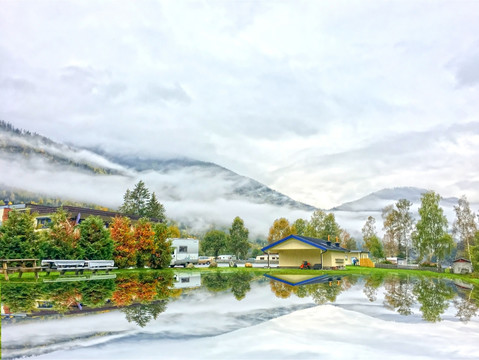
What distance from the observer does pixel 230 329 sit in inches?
315

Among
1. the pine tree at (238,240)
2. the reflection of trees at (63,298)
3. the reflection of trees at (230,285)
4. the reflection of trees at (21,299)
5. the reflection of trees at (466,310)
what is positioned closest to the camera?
the reflection of trees at (21,299)

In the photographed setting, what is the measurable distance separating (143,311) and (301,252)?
3151cm

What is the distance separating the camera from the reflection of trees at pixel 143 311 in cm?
868

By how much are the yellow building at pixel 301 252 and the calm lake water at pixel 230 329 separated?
25.3 metres

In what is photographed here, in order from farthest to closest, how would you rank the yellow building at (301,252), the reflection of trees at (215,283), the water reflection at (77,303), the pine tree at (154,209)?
the pine tree at (154,209) < the yellow building at (301,252) < the reflection of trees at (215,283) < the water reflection at (77,303)

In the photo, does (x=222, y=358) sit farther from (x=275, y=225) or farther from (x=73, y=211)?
(x=275, y=225)

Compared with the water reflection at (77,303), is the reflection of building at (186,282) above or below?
below

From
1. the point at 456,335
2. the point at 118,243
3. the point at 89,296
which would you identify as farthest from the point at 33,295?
the point at 118,243

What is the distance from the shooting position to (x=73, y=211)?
4006 cm

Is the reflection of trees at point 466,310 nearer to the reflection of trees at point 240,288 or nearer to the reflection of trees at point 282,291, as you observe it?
the reflection of trees at point 282,291

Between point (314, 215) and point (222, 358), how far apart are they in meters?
67.5

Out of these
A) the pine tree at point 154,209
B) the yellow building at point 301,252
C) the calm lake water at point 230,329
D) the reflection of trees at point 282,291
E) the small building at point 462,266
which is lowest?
the small building at point 462,266

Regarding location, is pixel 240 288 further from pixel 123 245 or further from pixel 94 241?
pixel 123 245

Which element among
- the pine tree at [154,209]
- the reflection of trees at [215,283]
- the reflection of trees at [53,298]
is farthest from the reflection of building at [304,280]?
the pine tree at [154,209]
